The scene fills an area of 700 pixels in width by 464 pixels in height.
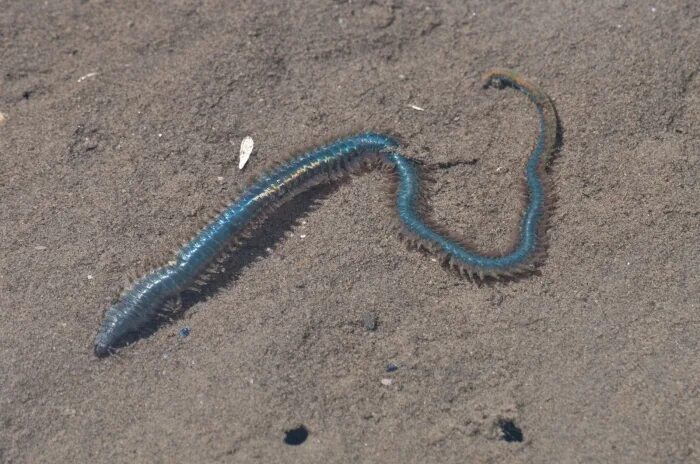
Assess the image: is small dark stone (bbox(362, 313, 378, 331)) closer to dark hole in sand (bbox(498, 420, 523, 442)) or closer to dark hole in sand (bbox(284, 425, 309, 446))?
dark hole in sand (bbox(284, 425, 309, 446))

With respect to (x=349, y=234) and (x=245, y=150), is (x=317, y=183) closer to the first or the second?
(x=349, y=234)

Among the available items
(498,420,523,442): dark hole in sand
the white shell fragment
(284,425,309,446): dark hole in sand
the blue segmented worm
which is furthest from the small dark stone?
the white shell fragment

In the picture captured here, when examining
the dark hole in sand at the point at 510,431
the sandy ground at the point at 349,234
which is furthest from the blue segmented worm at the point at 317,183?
the dark hole in sand at the point at 510,431

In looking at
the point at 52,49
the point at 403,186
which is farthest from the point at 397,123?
the point at 52,49

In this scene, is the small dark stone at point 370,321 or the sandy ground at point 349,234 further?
the small dark stone at point 370,321

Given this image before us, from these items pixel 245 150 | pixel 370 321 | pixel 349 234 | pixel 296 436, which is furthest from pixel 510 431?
pixel 245 150

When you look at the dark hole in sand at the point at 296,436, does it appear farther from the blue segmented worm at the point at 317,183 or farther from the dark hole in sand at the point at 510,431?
the blue segmented worm at the point at 317,183
